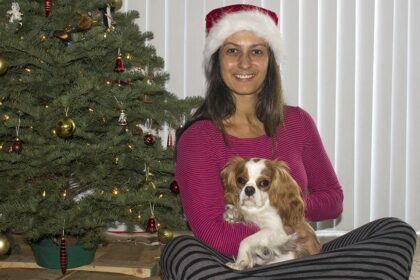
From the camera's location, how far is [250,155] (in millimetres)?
2307

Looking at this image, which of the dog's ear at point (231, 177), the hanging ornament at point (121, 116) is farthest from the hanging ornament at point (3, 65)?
the dog's ear at point (231, 177)

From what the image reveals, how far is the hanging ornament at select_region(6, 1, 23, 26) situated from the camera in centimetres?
279

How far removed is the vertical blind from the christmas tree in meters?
1.03

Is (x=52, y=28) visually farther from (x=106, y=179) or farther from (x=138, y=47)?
(x=106, y=179)

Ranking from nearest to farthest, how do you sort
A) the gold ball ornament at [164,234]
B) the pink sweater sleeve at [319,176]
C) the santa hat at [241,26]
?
1. the pink sweater sleeve at [319,176]
2. the santa hat at [241,26]
3. the gold ball ornament at [164,234]

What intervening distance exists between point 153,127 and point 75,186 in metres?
0.77

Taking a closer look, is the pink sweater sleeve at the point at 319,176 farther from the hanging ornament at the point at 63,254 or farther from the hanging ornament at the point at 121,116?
the hanging ornament at the point at 63,254

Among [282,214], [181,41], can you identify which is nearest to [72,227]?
[282,214]

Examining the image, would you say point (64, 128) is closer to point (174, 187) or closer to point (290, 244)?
point (174, 187)

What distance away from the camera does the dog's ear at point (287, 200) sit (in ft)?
6.84

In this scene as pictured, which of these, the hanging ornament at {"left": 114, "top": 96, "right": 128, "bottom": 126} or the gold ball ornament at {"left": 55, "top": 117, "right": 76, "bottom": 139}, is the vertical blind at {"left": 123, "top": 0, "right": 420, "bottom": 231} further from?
the gold ball ornament at {"left": 55, "top": 117, "right": 76, "bottom": 139}

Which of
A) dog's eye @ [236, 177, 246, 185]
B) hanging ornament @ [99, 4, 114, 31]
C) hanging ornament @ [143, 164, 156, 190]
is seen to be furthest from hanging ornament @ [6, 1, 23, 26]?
dog's eye @ [236, 177, 246, 185]

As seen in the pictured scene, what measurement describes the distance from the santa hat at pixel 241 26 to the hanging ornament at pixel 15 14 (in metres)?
0.99

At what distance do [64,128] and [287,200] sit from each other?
1191 millimetres
